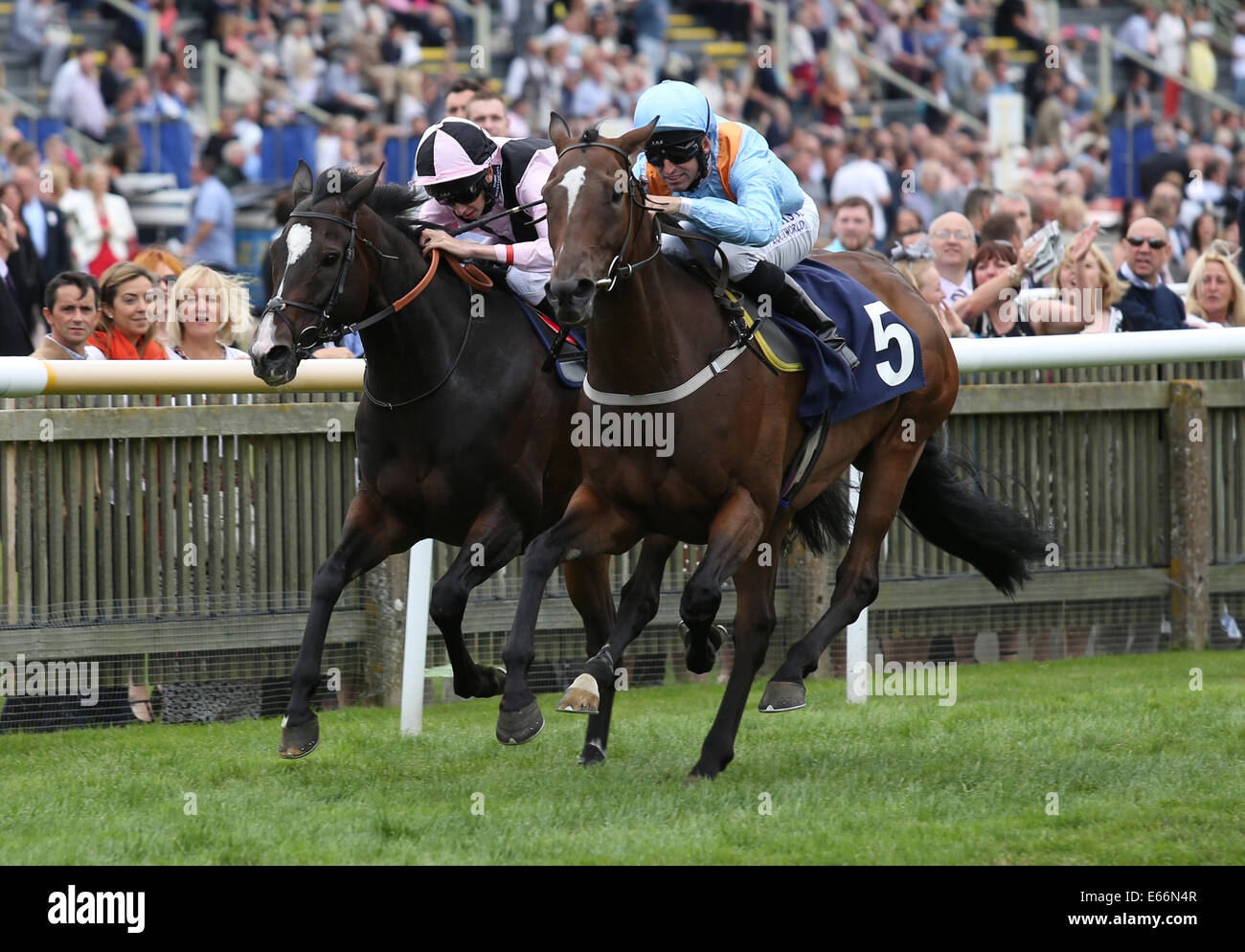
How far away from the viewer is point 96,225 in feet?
42.9

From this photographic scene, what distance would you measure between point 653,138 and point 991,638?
3753mm

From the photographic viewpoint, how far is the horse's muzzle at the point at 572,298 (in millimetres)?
4621

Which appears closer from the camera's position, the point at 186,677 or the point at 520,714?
the point at 520,714

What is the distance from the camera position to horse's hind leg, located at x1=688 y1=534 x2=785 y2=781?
17.8 feet

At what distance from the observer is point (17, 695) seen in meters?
6.46

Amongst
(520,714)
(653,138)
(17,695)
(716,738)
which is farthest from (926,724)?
(17,695)

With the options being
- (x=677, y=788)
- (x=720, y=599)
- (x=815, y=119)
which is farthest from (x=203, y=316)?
(x=815, y=119)

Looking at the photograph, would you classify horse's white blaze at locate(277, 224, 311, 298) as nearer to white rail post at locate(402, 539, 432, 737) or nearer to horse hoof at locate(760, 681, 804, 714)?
white rail post at locate(402, 539, 432, 737)

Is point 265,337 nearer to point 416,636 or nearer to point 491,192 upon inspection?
point 491,192

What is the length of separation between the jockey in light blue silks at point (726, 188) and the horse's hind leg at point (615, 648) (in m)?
0.88

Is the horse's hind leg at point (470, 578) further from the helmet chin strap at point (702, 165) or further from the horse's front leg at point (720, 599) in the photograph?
the helmet chin strap at point (702, 165)

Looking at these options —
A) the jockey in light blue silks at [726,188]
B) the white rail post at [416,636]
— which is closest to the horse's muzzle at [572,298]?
the jockey in light blue silks at [726,188]
